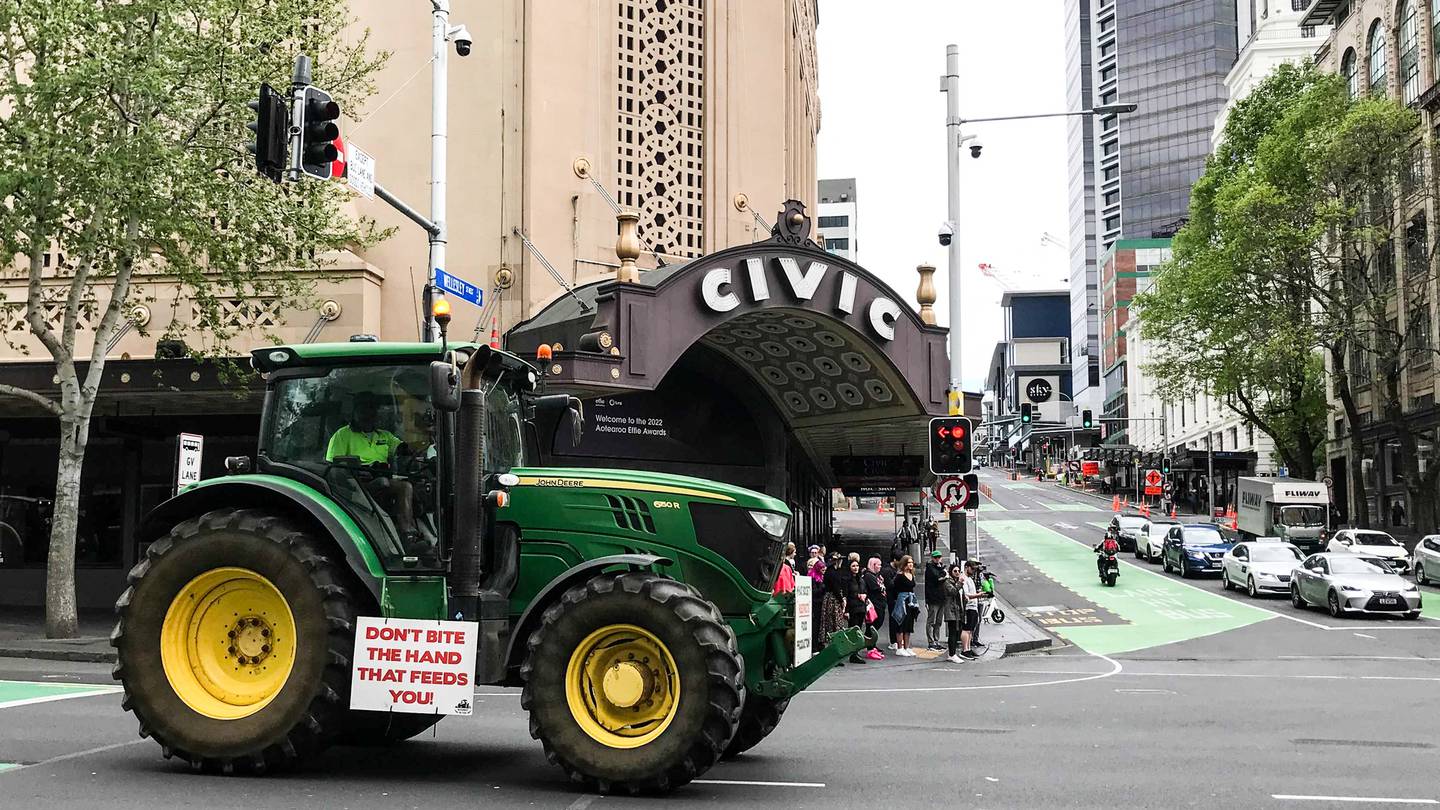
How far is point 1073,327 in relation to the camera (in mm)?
182125

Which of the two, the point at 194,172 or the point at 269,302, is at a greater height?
the point at 194,172

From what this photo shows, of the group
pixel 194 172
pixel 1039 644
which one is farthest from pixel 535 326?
pixel 1039 644

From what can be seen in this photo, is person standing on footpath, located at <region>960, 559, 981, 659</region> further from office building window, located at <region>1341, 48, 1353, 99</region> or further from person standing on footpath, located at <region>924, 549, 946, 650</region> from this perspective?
office building window, located at <region>1341, 48, 1353, 99</region>

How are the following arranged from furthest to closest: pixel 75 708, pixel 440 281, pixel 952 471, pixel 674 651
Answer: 1. pixel 952 471
2. pixel 440 281
3. pixel 75 708
4. pixel 674 651

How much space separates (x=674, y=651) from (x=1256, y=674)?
1425cm

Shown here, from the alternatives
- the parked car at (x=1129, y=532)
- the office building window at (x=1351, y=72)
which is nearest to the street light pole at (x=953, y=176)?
the parked car at (x=1129, y=532)

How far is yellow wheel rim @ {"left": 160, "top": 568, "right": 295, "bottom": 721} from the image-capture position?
8.71 meters

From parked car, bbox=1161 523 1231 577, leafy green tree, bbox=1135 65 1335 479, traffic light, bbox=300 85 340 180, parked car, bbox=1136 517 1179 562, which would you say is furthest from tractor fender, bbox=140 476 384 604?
leafy green tree, bbox=1135 65 1335 479

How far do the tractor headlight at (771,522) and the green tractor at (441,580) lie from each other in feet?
0.04

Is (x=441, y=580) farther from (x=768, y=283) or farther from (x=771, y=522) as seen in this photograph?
(x=768, y=283)

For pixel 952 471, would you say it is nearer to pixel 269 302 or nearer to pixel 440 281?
pixel 440 281

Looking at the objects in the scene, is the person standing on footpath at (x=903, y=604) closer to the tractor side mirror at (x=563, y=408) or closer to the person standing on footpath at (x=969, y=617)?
the person standing on footpath at (x=969, y=617)

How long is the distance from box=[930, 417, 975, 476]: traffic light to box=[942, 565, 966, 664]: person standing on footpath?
234 cm

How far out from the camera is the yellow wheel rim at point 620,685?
8102 mm
